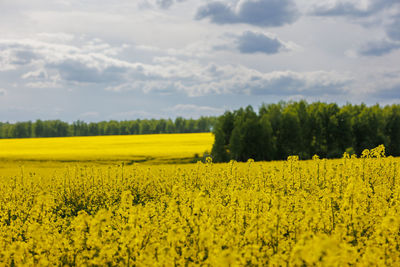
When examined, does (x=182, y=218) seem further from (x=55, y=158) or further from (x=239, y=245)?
(x=55, y=158)

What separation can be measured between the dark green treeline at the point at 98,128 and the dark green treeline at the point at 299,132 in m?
68.0

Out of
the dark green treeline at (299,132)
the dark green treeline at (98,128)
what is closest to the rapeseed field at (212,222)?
the dark green treeline at (299,132)

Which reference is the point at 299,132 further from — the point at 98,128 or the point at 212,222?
the point at 98,128

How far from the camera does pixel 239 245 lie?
7625mm

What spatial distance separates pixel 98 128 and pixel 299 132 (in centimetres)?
10421

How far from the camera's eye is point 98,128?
460 ft

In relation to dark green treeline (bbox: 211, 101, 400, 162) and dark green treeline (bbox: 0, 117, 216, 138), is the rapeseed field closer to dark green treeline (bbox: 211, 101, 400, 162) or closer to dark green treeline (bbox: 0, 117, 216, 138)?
A: dark green treeline (bbox: 211, 101, 400, 162)

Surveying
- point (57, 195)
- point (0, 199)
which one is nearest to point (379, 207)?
point (57, 195)

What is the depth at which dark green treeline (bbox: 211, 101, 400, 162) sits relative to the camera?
50406mm

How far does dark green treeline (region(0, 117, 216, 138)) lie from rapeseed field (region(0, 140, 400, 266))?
11108cm

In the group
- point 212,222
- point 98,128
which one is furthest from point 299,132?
point 98,128

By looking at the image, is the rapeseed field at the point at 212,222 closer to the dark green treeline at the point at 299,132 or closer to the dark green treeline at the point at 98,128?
the dark green treeline at the point at 299,132

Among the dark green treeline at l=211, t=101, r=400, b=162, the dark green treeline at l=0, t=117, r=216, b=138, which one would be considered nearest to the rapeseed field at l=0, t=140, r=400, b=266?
the dark green treeline at l=211, t=101, r=400, b=162

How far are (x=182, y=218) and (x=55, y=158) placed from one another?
42756mm
